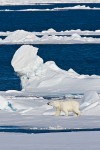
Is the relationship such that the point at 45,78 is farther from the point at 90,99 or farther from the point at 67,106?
the point at 67,106

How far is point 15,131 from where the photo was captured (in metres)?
15.6

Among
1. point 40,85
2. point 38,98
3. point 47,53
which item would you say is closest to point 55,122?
point 38,98

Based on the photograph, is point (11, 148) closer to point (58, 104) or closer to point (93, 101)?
point (58, 104)

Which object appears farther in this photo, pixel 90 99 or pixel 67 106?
pixel 90 99

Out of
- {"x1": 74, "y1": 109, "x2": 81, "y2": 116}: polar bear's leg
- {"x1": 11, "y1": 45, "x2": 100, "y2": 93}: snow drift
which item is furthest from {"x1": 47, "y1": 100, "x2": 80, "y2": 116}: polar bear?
{"x1": 11, "y1": 45, "x2": 100, "y2": 93}: snow drift

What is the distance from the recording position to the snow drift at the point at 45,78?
25.6 m

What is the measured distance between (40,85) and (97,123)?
9578 millimetres

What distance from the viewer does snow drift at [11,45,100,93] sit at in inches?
1007

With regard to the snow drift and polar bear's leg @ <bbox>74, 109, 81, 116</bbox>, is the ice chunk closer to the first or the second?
polar bear's leg @ <bbox>74, 109, 81, 116</bbox>

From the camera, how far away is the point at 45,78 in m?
26.8

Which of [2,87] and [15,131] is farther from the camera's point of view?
[2,87]

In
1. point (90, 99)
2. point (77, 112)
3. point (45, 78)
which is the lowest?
point (45, 78)

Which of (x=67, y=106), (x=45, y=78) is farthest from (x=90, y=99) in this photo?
(x=45, y=78)

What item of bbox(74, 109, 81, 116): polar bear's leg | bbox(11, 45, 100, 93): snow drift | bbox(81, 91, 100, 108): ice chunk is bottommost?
bbox(11, 45, 100, 93): snow drift
